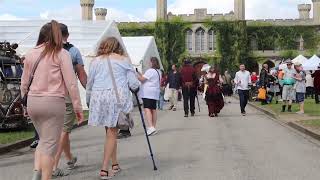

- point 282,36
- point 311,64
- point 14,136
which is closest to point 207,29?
point 282,36

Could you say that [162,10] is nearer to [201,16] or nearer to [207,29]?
[201,16]

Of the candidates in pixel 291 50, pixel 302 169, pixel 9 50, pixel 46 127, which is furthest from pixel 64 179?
pixel 291 50

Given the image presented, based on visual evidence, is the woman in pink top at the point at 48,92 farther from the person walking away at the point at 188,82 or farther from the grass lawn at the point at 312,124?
the person walking away at the point at 188,82

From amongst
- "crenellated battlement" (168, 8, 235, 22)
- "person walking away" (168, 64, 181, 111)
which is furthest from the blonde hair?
"crenellated battlement" (168, 8, 235, 22)

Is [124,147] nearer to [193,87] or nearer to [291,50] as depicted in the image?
[193,87]

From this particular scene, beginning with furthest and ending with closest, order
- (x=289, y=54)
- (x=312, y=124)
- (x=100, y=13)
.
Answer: (x=100, y=13) → (x=289, y=54) → (x=312, y=124)

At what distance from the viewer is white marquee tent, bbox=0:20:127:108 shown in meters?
22.3

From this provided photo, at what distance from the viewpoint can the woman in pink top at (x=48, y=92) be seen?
232 inches

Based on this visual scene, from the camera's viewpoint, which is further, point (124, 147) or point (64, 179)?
point (124, 147)

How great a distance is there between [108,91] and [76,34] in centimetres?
1660

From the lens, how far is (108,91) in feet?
25.3

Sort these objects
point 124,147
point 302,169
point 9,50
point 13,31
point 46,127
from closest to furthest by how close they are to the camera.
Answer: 1. point 46,127
2. point 302,169
3. point 124,147
4. point 9,50
5. point 13,31

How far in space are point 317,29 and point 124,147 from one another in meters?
68.4

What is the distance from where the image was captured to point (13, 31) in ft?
84.4
